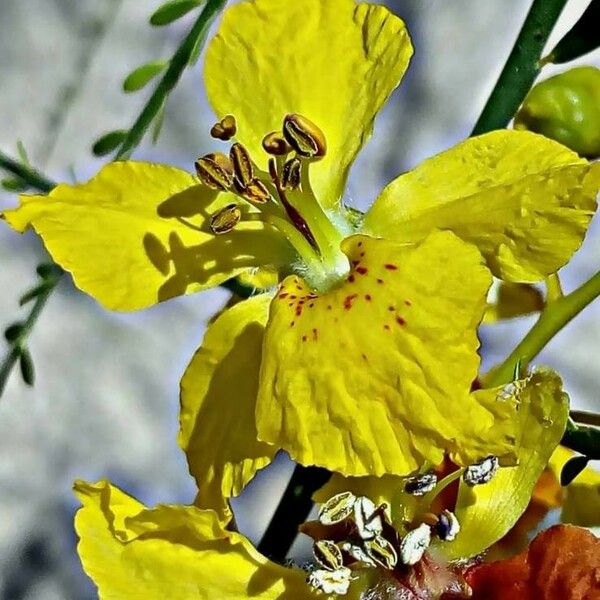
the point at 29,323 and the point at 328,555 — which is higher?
the point at 29,323

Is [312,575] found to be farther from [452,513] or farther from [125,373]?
[125,373]

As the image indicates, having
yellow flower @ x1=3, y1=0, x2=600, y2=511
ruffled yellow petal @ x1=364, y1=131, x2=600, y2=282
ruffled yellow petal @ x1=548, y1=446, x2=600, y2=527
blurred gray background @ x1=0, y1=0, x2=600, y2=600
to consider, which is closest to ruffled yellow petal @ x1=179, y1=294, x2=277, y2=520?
yellow flower @ x1=3, y1=0, x2=600, y2=511

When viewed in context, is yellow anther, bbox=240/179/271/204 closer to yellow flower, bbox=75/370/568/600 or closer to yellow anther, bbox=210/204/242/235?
yellow anther, bbox=210/204/242/235

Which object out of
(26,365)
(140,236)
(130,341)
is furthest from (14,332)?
(130,341)

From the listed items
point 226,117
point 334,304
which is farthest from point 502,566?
point 226,117

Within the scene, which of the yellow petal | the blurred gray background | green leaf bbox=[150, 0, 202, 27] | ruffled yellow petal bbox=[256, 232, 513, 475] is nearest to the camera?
ruffled yellow petal bbox=[256, 232, 513, 475]

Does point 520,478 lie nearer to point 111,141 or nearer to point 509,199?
point 509,199

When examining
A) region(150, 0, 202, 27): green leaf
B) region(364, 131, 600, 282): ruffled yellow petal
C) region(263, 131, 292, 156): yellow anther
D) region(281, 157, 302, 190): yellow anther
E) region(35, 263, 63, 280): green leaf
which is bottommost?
region(35, 263, 63, 280): green leaf
